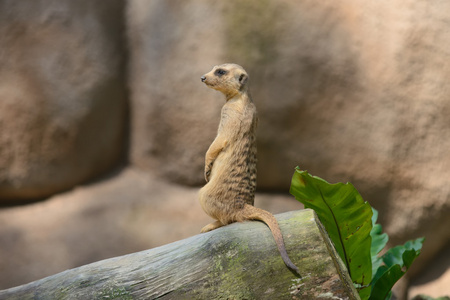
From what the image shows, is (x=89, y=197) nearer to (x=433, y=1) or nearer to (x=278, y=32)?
(x=278, y=32)

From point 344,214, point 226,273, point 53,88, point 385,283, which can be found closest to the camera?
point 226,273

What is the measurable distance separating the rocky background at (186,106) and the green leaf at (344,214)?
135 centimetres

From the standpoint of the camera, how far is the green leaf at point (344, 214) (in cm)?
237

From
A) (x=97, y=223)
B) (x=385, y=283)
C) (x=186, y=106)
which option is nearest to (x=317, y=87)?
(x=186, y=106)

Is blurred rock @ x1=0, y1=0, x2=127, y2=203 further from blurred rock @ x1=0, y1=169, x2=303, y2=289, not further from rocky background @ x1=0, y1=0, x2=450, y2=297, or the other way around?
blurred rock @ x1=0, y1=169, x2=303, y2=289

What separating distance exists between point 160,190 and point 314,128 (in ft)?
3.75

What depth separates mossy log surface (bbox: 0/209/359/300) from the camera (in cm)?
192

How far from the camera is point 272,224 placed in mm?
1986

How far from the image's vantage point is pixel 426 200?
389 cm

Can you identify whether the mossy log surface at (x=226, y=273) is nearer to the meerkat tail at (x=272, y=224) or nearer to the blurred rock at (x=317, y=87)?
the meerkat tail at (x=272, y=224)

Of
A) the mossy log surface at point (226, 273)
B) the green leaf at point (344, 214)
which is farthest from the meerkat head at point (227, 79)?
the mossy log surface at point (226, 273)

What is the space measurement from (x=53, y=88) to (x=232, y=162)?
6.37 ft

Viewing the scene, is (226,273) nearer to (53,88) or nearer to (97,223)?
(97,223)

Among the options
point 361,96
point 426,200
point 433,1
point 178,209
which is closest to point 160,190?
point 178,209
